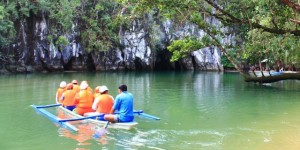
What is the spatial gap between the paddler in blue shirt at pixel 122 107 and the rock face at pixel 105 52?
87.5 feet

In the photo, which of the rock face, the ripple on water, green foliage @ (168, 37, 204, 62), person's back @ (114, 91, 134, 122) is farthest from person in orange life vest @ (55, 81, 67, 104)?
the rock face

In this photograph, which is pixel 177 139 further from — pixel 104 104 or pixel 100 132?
pixel 104 104

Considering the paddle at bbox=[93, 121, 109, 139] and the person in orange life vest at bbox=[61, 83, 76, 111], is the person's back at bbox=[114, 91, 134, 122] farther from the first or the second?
the person in orange life vest at bbox=[61, 83, 76, 111]

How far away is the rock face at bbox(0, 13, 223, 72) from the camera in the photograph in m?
34.8

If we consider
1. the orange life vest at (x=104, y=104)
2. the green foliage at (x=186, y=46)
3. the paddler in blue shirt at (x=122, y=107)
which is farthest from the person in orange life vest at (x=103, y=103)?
the green foliage at (x=186, y=46)

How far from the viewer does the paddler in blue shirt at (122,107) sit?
9008 mm

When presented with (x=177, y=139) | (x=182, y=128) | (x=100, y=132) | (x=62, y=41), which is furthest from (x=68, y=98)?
Result: (x=62, y=41)

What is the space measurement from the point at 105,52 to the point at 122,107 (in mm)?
29392

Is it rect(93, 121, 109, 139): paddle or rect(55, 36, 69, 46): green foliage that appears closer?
rect(93, 121, 109, 139): paddle

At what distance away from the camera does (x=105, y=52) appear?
1499 inches

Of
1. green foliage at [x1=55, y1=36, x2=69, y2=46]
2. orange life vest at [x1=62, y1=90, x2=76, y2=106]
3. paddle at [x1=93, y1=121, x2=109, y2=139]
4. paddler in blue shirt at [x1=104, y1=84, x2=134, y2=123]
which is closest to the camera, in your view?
paddle at [x1=93, y1=121, x2=109, y2=139]

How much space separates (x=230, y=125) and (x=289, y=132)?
1.54 metres

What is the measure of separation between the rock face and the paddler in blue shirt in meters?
26.7

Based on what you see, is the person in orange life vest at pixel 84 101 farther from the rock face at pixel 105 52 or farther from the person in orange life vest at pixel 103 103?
the rock face at pixel 105 52
